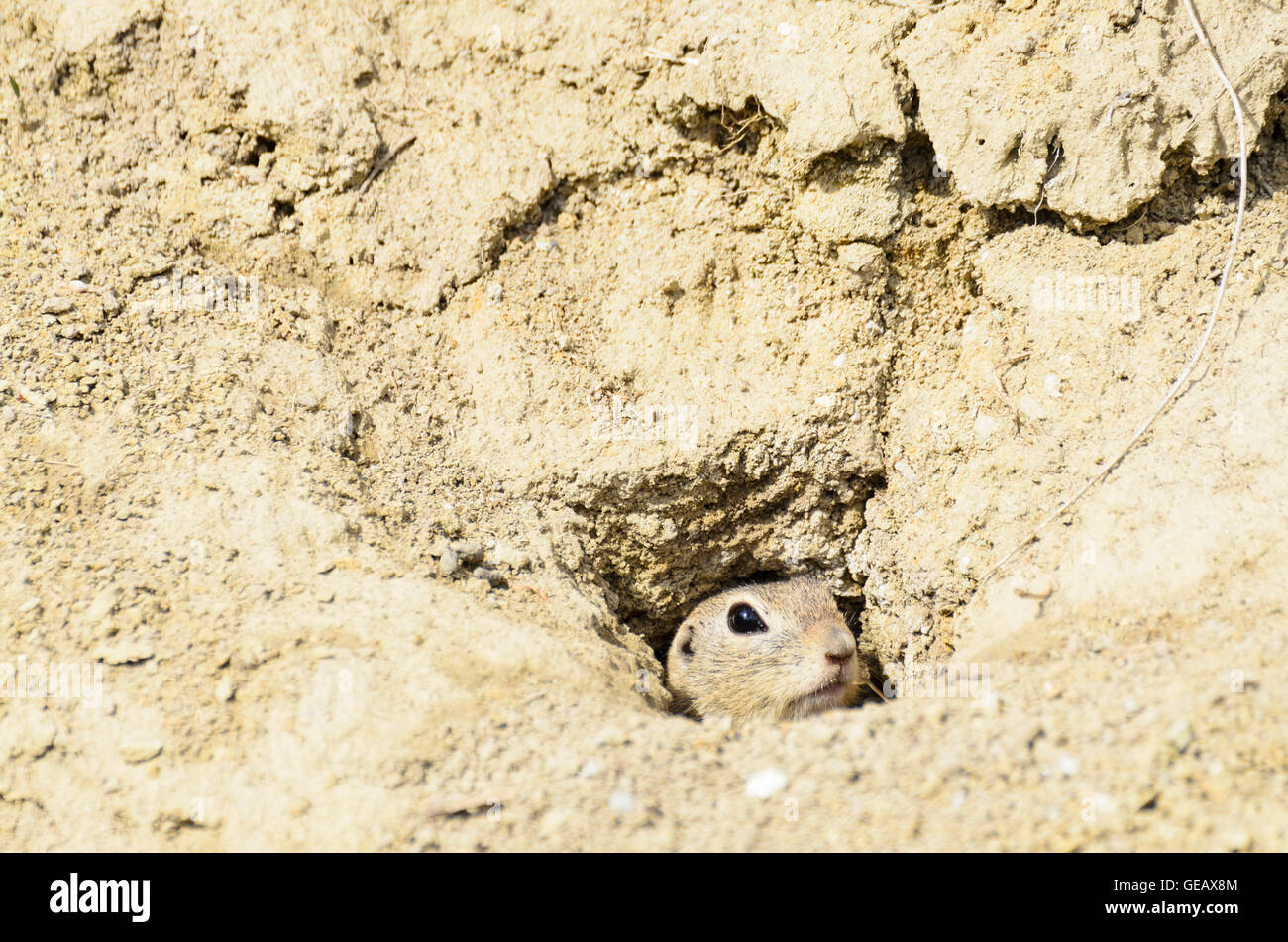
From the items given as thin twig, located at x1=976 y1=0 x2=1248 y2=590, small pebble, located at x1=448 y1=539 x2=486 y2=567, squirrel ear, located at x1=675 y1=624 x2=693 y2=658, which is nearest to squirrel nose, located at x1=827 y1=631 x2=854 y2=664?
thin twig, located at x1=976 y1=0 x2=1248 y2=590

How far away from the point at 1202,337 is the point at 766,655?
2.40 metres

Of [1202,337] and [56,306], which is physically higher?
[56,306]

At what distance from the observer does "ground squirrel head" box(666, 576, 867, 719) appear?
4.47 meters

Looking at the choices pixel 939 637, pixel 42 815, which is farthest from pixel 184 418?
pixel 939 637

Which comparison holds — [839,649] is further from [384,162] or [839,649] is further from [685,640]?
[384,162]

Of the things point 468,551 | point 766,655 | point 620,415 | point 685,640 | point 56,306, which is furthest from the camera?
point 685,640

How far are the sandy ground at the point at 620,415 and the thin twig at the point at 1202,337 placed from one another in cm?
4

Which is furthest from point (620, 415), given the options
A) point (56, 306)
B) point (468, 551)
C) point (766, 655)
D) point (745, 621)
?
point (56, 306)

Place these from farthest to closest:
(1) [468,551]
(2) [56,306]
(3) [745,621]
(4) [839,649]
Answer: (3) [745,621] → (4) [839,649] → (2) [56,306] → (1) [468,551]

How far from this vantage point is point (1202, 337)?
146 inches

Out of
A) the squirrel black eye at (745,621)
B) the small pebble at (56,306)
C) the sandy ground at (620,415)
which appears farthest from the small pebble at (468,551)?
the small pebble at (56,306)

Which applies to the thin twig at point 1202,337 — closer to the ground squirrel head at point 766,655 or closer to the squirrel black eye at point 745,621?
the ground squirrel head at point 766,655

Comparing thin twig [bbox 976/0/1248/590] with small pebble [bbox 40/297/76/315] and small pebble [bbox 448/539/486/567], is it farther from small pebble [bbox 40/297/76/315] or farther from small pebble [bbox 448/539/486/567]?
small pebble [bbox 40/297/76/315]

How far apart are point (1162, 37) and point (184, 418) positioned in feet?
13.9
